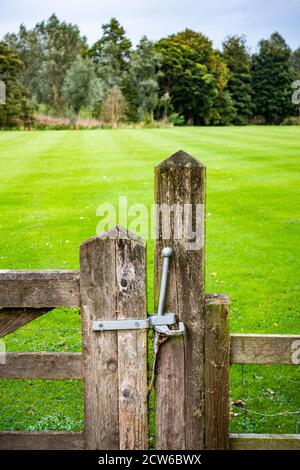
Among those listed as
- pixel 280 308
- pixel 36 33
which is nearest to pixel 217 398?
pixel 280 308

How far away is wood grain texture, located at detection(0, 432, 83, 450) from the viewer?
2846 millimetres

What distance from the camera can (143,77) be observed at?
62.6 meters

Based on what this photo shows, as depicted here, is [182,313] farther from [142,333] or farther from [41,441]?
[41,441]

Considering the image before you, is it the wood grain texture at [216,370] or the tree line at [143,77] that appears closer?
the wood grain texture at [216,370]

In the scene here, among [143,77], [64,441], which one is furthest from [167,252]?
[143,77]

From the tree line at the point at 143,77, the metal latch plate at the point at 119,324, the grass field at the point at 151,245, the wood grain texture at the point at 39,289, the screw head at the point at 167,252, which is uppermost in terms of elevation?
the tree line at the point at 143,77

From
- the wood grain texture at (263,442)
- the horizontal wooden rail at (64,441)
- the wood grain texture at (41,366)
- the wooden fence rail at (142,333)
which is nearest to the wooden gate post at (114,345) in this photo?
the wooden fence rail at (142,333)

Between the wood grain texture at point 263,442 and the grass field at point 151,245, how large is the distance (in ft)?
1.66

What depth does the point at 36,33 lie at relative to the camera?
75688mm

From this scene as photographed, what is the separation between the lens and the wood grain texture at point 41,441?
285 centimetres

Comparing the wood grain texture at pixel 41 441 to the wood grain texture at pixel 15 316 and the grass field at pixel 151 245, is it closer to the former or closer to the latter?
the wood grain texture at pixel 15 316

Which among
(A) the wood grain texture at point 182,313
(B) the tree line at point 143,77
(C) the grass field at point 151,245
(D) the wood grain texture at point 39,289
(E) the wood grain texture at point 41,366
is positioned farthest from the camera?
(B) the tree line at point 143,77

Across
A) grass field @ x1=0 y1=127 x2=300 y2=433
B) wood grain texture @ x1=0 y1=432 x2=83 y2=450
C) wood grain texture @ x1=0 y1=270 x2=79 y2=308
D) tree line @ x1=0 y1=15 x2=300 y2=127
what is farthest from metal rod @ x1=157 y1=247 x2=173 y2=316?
tree line @ x1=0 y1=15 x2=300 y2=127
